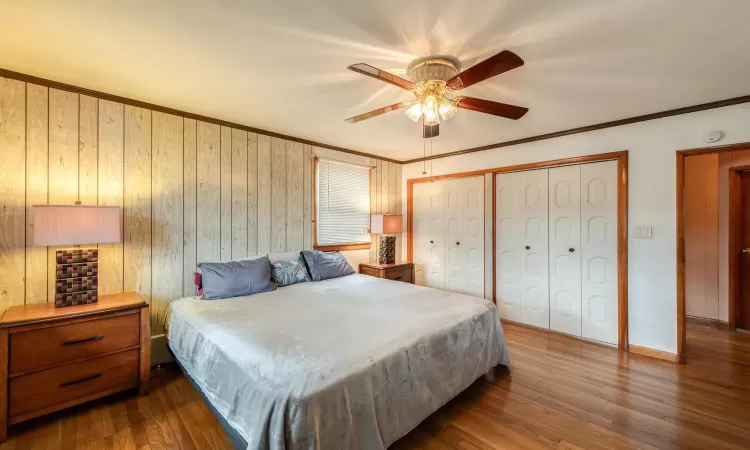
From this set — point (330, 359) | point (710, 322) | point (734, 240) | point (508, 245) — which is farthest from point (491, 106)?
point (710, 322)

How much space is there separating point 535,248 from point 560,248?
0.27 metres

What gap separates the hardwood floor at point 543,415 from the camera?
1810mm

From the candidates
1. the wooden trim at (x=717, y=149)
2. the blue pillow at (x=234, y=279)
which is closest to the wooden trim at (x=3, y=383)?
the blue pillow at (x=234, y=279)

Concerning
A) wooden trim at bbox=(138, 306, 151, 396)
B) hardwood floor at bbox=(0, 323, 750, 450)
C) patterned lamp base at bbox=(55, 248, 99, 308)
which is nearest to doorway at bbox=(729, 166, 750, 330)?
hardwood floor at bbox=(0, 323, 750, 450)

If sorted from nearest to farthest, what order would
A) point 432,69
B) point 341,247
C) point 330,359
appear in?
point 330,359
point 432,69
point 341,247

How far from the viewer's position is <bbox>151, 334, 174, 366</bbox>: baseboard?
2711 millimetres

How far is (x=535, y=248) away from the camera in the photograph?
12.1ft

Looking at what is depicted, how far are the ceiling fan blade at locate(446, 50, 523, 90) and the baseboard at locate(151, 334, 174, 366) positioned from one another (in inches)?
124

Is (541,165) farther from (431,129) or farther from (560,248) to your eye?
(431,129)

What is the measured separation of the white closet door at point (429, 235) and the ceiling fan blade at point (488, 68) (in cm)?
289

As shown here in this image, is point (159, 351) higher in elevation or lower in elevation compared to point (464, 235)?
lower

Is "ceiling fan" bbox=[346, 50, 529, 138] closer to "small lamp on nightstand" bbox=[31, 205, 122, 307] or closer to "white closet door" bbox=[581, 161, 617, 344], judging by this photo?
"white closet door" bbox=[581, 161, 617, 344]

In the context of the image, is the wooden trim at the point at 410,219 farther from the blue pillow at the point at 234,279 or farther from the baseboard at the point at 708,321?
the baseboard at the point at 708,321

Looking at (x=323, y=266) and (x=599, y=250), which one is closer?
(x=599, y=250)
